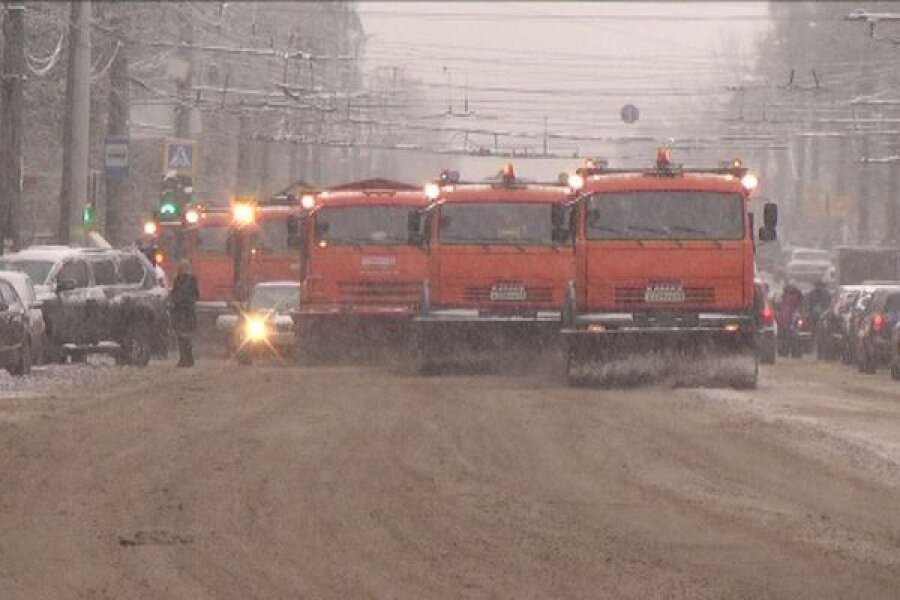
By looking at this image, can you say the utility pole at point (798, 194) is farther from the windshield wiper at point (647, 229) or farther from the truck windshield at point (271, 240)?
the windshield wiper at point (647, 229)

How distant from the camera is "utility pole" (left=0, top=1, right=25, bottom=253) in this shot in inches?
1764

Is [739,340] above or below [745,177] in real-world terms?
below

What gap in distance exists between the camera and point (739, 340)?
100 ft

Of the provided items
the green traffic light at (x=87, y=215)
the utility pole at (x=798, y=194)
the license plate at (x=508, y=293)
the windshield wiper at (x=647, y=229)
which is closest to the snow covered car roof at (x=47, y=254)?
the license plate at (x=508, y=293)

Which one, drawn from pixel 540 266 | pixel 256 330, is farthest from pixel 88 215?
pixel 540 266

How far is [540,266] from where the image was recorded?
112ft

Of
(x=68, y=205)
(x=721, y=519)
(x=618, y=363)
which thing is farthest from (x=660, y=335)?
(x=68, y=205)

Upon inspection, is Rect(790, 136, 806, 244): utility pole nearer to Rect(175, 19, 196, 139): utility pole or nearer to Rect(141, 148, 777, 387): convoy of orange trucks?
Rect(175, 19, 196, 139): utility pole

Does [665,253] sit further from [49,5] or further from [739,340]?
[49,5]

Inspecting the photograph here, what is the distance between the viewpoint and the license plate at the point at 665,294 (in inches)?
1224

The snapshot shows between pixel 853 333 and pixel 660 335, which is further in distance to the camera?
pixel 853 333

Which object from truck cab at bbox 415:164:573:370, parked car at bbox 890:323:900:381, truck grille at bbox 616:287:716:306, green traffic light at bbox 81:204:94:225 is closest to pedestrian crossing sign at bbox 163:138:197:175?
green traffic light at bbox 81:204:94:225

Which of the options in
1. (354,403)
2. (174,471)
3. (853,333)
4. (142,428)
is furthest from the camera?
(853,333)

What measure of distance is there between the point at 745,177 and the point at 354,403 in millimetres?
7162
